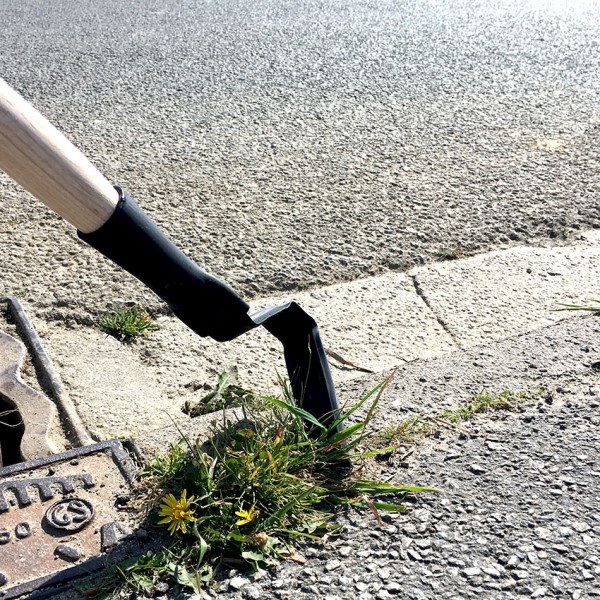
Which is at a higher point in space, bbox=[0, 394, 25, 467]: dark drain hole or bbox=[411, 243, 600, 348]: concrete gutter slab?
bbox=[411, 243, 600, 348]: concrete gutter slab

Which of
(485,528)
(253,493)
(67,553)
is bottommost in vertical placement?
(67,553)

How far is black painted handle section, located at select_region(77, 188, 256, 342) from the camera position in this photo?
66.8 inches

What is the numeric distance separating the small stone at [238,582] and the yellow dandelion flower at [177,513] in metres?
0.15

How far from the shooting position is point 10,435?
222 centimetres

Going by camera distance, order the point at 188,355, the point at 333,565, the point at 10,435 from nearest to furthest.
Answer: the point at 333,565 → the point at 10,435 → the point at 188,355

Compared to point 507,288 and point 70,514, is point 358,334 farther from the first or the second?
point 70,514

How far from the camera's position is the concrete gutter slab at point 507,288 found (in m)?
2.66

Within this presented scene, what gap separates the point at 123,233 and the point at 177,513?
1.99 ft

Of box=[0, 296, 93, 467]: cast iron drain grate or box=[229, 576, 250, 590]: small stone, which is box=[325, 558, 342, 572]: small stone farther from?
box=[0, 296, 93, 467]: cast iron drain grate

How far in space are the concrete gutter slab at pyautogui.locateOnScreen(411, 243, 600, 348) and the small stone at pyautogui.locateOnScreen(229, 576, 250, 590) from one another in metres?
1.10

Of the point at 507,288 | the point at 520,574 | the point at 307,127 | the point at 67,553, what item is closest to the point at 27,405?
the point at 67,553

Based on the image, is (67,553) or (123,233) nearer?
(123,233)

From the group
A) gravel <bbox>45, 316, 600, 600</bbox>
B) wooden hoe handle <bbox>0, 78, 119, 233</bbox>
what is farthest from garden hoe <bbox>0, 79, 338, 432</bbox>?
gravel <bbox>45, 316, 600, 600</bbox>

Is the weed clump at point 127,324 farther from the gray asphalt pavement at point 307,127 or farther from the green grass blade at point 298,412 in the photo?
the green grass blade at point 298,412
